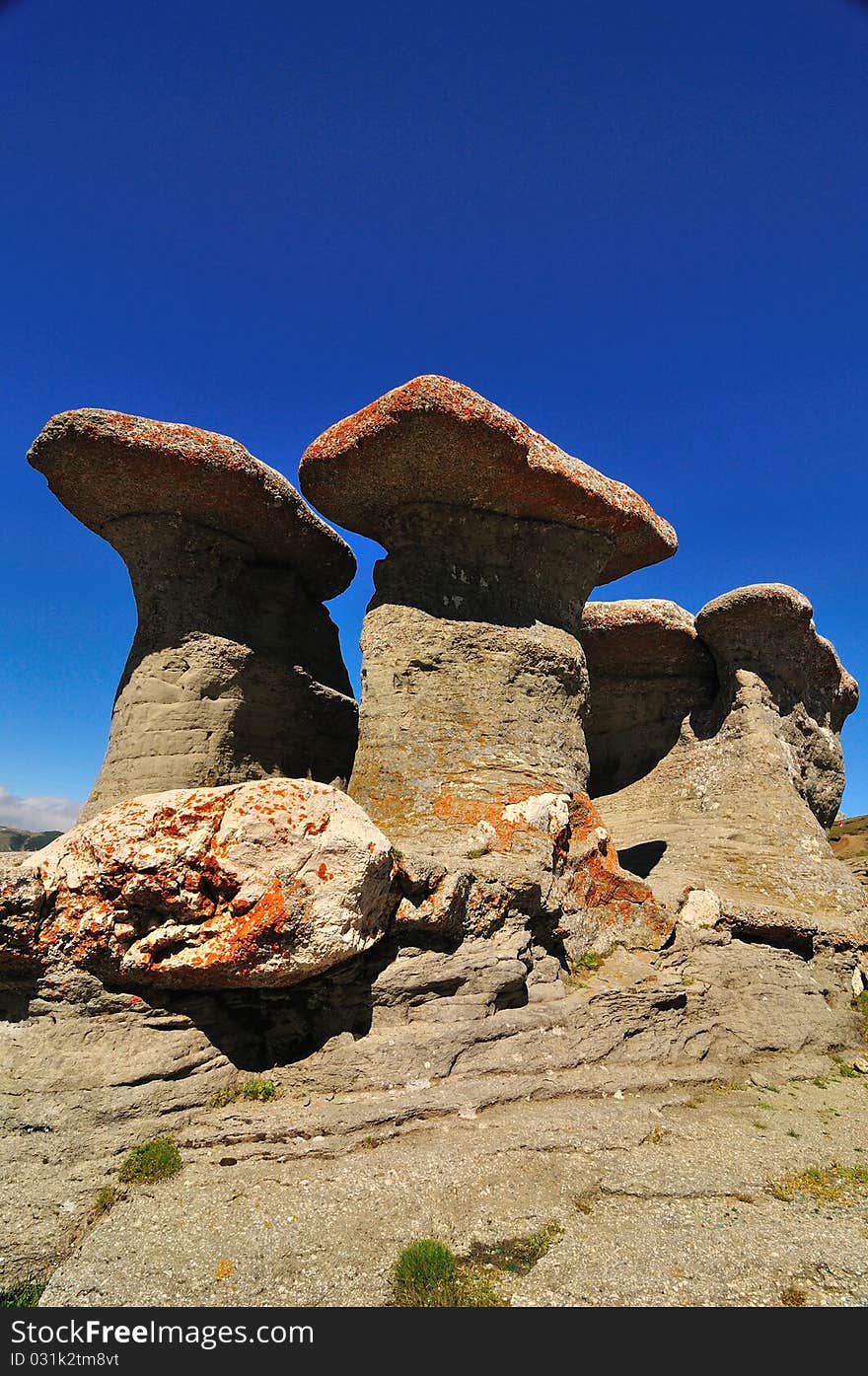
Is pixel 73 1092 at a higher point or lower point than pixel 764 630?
lower

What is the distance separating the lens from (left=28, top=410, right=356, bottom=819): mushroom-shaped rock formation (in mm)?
8469

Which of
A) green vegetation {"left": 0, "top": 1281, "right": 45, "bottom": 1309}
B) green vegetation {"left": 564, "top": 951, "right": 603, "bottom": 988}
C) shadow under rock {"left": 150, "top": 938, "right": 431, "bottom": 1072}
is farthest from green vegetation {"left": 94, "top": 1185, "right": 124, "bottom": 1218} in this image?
green vegetation {"left": 564, "top": 951, "right": 603, "bottom": 988}

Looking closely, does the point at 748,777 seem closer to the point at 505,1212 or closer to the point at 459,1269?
the point at 505,1212

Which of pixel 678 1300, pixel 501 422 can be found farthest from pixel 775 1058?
pixel 501 422

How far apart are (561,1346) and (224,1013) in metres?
3.11

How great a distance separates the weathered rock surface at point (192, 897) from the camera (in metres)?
5.30

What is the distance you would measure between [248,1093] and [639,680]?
10114mm

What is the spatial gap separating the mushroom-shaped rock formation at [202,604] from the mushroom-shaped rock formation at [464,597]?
1.04 m

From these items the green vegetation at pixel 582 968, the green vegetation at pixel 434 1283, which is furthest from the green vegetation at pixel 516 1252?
the green vegetation at pixel 582 968

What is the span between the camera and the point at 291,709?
31.9 feet

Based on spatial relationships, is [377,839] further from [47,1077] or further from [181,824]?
[47,1077]

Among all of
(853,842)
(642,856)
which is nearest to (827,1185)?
(642,856)

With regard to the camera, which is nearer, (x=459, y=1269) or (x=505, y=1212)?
(x=459, y=1269)

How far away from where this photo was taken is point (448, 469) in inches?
350
